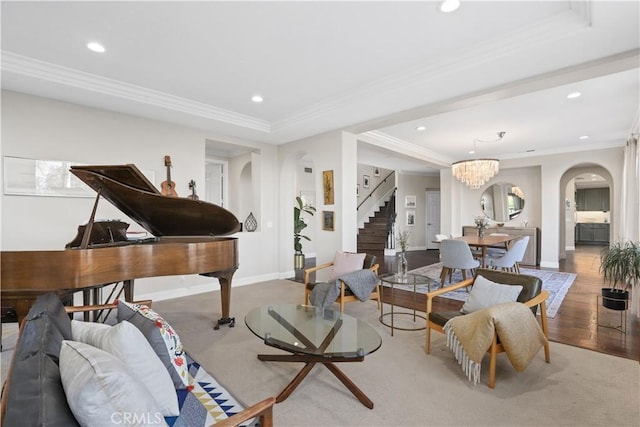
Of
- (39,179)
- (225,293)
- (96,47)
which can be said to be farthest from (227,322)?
(96,47)

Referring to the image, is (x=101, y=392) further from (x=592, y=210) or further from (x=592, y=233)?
(x=592, y=210)

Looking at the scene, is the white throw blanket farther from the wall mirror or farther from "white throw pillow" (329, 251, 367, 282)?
the wall mirror

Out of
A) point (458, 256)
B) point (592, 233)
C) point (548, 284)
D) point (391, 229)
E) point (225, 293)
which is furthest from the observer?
point (592, 233)

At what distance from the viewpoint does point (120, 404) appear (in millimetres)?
911

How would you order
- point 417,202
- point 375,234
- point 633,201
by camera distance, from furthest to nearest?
1. point 417,202
2. point 375,234
3. point 633,201

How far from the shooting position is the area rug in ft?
14.0

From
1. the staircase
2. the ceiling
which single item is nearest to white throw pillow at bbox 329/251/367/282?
the ceiling

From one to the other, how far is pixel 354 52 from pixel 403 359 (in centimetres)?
284

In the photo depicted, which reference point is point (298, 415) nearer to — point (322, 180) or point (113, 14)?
point (113, 14)

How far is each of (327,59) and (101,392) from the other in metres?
3.01

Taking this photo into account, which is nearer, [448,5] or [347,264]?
[448,5]

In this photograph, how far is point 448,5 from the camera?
219 centimetres

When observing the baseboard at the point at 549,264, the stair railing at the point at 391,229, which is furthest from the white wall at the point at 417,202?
the baseboard at the point at 549,264

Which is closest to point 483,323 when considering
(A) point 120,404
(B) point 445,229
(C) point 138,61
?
(A) point 120,404
